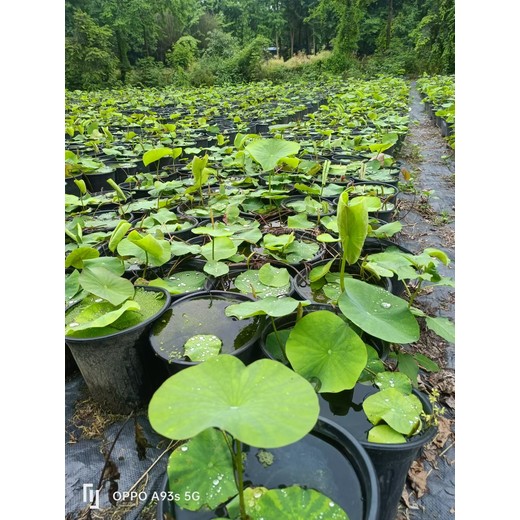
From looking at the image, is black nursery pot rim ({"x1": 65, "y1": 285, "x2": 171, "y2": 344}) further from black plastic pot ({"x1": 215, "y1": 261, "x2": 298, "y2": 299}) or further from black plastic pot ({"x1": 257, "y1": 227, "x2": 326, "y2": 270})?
black plastic pot ({"x1": 257, "y1": 227, "x2": 326, "y2": 270})

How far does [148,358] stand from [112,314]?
0.25m

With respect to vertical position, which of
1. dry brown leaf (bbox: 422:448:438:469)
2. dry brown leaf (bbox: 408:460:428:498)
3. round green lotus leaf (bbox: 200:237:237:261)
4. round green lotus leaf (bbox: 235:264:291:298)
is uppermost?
round green lotus leaf (bbox: 200:237:237:261)

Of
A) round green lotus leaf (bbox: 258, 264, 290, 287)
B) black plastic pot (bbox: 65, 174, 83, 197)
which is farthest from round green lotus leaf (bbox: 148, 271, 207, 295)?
black plastic pot (bbox: 65, 174, 83, 197)

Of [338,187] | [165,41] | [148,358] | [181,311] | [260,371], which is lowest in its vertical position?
[148,358]

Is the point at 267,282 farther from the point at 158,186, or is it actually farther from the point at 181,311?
the point at 158,186

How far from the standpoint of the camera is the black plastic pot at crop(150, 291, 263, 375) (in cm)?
116

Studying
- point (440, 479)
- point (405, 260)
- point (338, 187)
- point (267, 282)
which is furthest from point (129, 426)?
point (338, 187)

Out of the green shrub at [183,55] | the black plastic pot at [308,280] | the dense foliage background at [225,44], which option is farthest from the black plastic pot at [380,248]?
the green shrub at [183,55]

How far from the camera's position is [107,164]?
343 cm

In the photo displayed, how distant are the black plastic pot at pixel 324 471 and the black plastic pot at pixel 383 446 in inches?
3.3

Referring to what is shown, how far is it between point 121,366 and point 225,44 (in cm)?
2112

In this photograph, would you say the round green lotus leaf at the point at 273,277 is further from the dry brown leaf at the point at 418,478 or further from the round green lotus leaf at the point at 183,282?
the dry brown leaf at the point at 418,478

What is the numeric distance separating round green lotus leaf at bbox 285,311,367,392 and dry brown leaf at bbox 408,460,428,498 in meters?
0.47

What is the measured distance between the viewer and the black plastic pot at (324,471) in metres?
0.72
